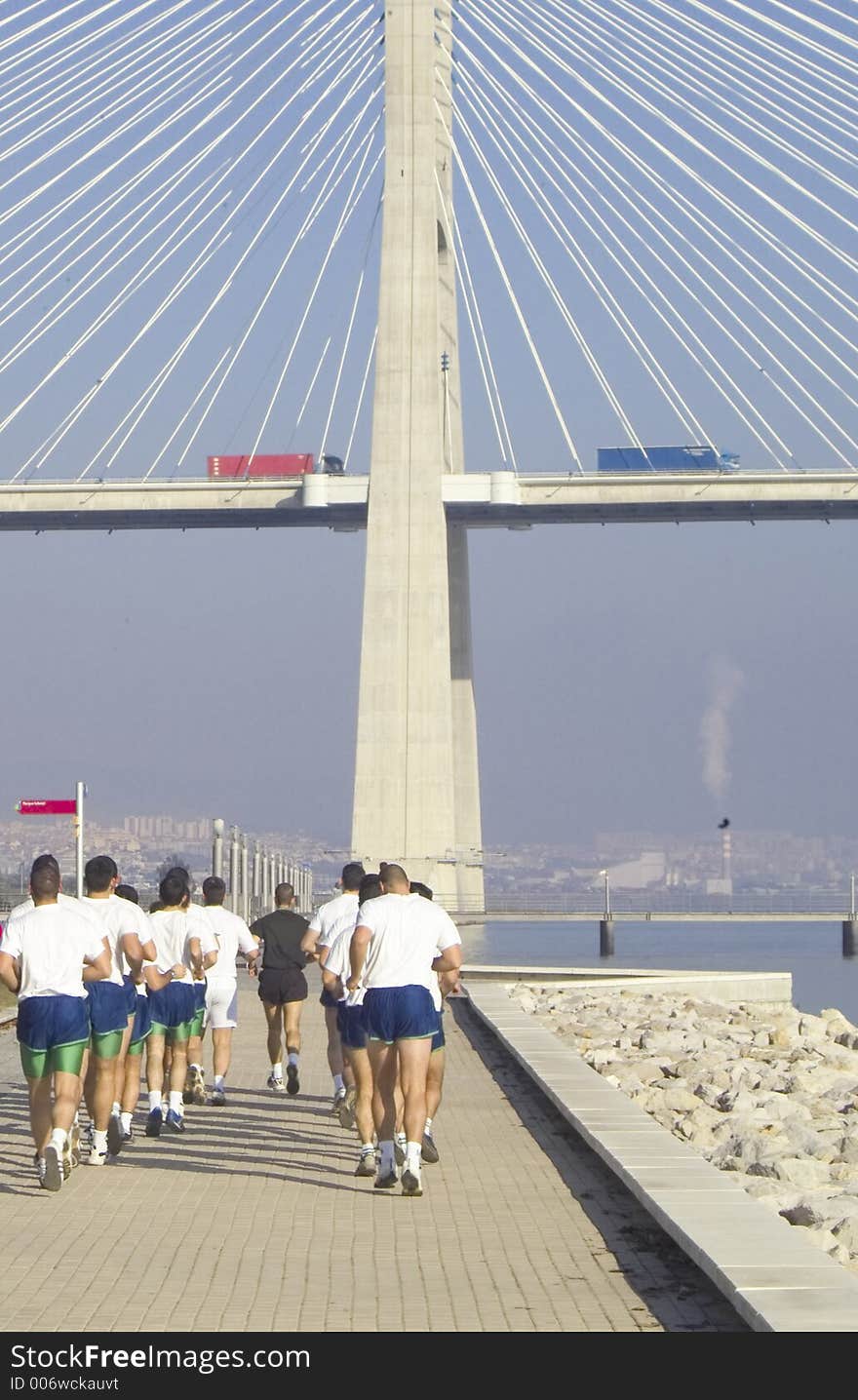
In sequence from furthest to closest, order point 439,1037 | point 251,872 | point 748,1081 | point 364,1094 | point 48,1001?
point 251,872
point 748,1081
point 439,1037
point 364,1094
point 48,1001

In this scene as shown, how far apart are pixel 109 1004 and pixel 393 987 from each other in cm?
133

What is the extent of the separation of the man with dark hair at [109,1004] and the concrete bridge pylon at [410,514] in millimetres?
36671

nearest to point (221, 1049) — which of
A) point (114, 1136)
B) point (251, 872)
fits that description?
point (114, 1136)

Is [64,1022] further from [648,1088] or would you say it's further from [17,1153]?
[648,1088]

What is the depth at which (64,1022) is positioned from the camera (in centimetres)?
977

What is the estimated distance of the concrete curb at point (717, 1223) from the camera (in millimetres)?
6543

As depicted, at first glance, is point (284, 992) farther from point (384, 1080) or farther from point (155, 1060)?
point (384, 1080)

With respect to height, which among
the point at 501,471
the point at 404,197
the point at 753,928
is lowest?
the point at 753,928

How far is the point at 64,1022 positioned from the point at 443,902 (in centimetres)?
3970

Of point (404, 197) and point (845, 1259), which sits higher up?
point (404, 197)

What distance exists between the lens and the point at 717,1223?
818 cm

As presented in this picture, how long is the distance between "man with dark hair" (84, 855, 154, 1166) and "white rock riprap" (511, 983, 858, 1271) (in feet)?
9.45

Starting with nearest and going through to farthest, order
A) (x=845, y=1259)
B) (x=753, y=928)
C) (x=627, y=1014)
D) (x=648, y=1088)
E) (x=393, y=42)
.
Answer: (x=845, y=1259) → (x=648, y=1088) → (x=627, y=1014) → (x=393, y=42) → (x=753, y=928)
